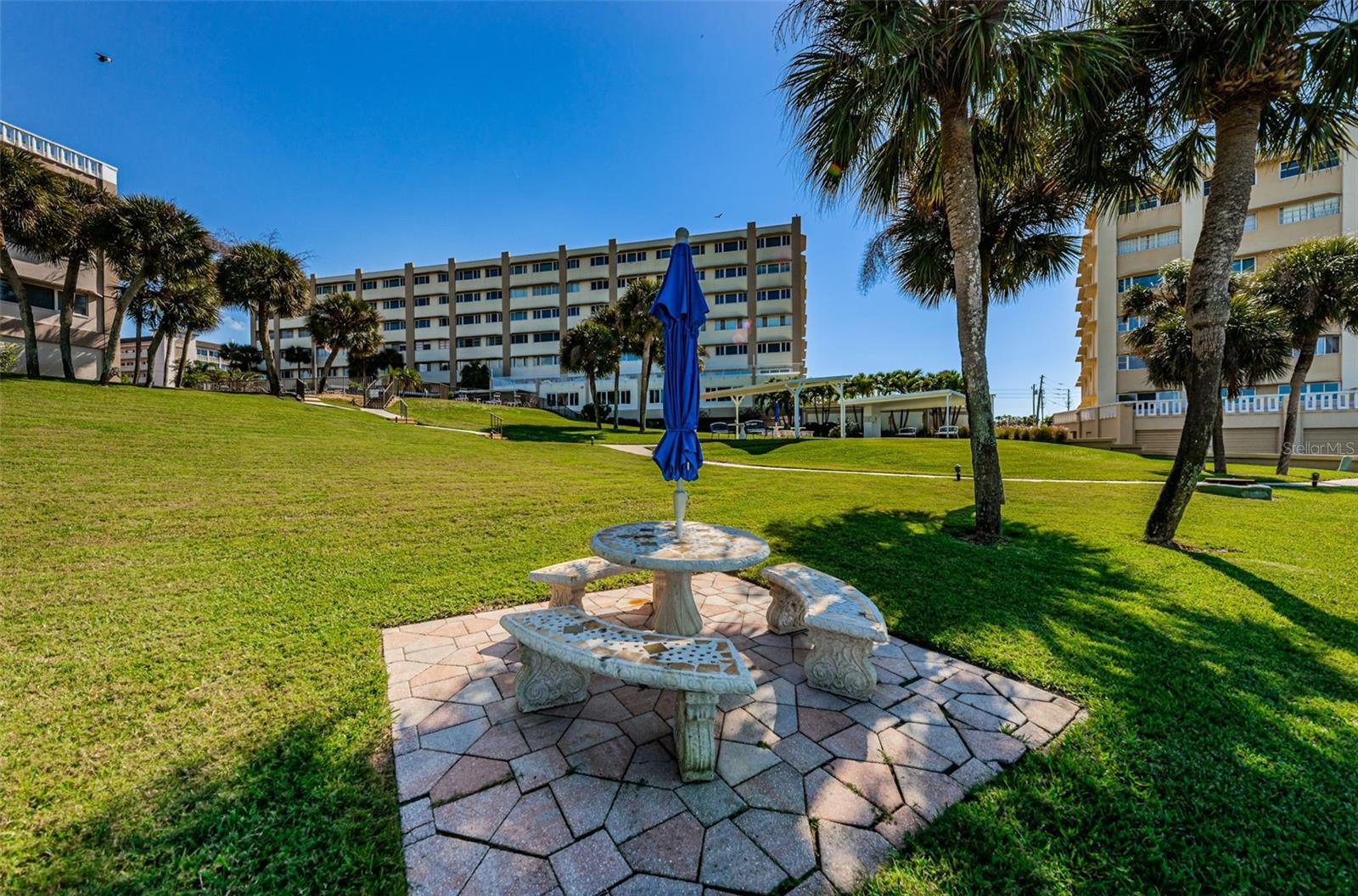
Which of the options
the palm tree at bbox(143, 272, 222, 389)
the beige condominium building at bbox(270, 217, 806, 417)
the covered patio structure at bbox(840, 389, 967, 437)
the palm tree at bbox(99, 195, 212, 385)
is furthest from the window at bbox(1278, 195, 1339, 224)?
the palm tree at bbox(143, 272, 222, 389)

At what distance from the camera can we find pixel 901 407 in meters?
33.3

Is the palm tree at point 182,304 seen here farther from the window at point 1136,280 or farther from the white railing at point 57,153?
the window at point 1136,280

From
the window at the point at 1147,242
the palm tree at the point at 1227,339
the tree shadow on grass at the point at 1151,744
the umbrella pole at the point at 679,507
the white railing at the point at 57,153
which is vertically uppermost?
the white railing at the point at 57,153

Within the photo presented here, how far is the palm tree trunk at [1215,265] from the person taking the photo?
6051mm

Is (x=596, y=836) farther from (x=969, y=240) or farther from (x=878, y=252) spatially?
(x=878, y=252)

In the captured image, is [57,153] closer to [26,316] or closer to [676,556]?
[26,316]

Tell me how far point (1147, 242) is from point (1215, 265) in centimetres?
3064

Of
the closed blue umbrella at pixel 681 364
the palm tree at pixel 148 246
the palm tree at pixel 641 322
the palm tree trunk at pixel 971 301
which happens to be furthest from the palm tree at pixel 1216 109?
the palm tree at pixel 148 246

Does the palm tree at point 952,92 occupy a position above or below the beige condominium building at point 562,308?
below

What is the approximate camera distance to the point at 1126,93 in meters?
6.73

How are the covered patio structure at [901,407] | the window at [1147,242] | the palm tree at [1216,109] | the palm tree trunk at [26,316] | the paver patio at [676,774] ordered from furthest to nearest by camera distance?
1. the window at [1147,242]
2. the covered patio structure at [901,407]
3. the palm tree trunk at [26,316]
4. the palm tree at [1216,109]
5. the paver patio at [676,774]

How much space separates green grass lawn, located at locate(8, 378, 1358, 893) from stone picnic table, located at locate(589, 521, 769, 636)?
57.8 inches

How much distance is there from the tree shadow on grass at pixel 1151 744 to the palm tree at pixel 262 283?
29789mm

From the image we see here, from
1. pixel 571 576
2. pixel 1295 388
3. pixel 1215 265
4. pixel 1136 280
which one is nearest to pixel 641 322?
pixel 1215 265
